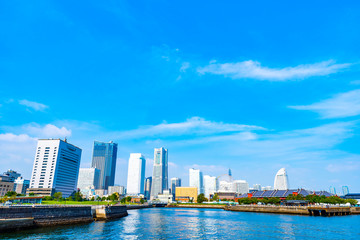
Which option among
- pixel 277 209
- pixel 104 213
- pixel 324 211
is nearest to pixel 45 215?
pixel 104 213

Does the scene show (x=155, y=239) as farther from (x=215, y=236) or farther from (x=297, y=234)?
(x=297, y=234)

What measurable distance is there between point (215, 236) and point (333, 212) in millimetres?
105763

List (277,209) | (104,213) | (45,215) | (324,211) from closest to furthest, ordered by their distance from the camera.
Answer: (45,215) → (104,213) → (324,211) → (277,209)

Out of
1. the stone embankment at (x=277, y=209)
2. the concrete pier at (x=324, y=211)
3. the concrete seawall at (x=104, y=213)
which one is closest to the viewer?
the concrete seawall at (x=104, y=213)

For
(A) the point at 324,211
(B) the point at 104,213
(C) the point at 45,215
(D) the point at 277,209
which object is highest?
(C) the point at 45,215

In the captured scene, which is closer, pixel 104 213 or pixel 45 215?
pixel 45 215

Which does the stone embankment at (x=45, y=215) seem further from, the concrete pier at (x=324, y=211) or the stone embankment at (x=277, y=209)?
the concrete pier at (x=324, y=211)

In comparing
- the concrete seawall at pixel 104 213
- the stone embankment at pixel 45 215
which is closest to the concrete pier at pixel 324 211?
the concrete seawall at pixel 104 213

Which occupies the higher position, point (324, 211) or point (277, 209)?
point (324, 211)

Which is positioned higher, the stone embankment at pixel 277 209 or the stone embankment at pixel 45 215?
the stone embankment at pixel 45 215

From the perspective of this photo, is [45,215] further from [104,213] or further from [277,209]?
[277,209]

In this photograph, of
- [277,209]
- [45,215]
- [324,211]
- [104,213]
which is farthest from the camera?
[277,209]

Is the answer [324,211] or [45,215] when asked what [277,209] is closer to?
[324,211]

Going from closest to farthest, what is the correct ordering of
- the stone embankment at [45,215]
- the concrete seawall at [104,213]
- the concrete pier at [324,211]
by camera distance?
the stone embankment at [45,215], the concrete seawall at [104,213], the concrete pier at [324,211]
